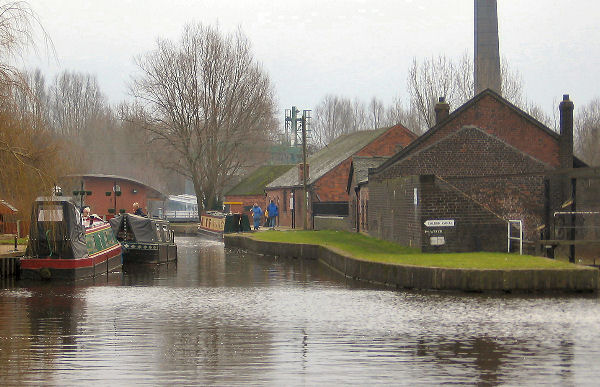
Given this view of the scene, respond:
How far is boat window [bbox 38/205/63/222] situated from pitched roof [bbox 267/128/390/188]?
35.5 meters

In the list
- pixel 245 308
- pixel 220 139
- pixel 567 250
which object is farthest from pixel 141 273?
pixel 220 139

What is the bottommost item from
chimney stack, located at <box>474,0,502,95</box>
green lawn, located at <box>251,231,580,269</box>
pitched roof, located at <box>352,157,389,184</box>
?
green lawn, located at <box>251,231,580,269</box>

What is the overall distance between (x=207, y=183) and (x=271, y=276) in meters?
48.4

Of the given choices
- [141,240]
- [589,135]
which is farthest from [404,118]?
[141,240]

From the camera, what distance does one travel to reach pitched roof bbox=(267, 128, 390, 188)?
59.8m

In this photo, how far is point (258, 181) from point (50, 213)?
58.7 meters

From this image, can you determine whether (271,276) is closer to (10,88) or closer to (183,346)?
(10,88)

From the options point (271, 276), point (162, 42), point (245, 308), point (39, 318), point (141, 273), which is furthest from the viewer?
point (162, 42)

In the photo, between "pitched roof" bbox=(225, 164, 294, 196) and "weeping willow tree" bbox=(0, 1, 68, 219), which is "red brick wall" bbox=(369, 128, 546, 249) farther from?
"pitched roof" bbox=(225, 164, 294, 196)

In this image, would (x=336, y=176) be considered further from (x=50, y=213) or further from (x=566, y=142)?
(x=50, y=213)

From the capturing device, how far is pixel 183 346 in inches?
504

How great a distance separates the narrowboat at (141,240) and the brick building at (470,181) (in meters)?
8.31

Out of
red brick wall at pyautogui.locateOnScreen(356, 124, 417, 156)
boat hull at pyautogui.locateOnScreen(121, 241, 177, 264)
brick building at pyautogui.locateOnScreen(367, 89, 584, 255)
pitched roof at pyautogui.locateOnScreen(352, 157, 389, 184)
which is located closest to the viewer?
brick building at pyautogui.locateOnScreen(367, 89, 584, 255)

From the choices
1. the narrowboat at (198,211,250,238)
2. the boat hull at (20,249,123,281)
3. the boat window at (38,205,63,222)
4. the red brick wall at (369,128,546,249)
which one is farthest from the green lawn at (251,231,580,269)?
the narrowboat at (198,211,250,238)
